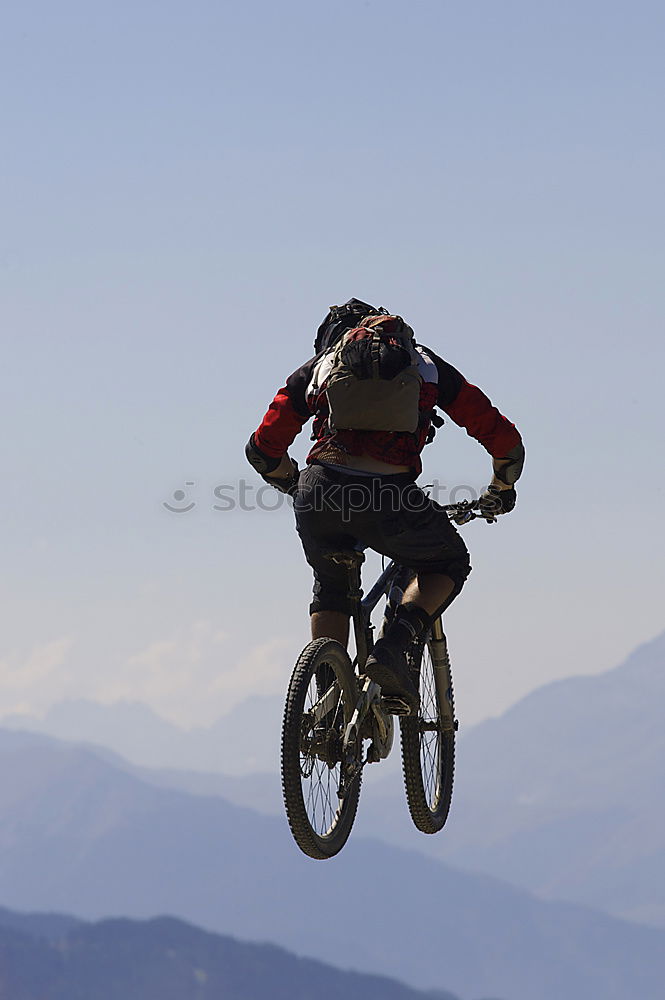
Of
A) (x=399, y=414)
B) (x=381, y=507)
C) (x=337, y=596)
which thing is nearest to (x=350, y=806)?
(x=337, y=596)

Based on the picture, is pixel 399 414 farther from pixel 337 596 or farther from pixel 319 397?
pixel 337 596

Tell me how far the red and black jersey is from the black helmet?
0.43ft

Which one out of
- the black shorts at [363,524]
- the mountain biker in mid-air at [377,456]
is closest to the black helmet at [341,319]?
the mountain biker in mid-air at [377,456]

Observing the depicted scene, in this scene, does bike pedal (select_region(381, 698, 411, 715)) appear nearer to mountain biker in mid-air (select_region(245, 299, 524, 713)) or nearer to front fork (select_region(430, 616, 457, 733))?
mountain biker in mid-air (select_region(245, 299, 524, 713))

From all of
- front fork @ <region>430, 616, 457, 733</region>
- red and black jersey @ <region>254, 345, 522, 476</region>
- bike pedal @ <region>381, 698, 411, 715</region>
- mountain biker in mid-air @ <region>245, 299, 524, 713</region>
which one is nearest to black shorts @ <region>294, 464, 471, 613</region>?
mountain biker in mid-air @ <region>245, 299, 524, 713</region>

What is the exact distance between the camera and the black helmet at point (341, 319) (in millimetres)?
10031

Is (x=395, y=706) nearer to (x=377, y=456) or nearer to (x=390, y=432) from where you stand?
(x=377, y=456)

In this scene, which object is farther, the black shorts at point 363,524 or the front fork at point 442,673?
the front fork at point 442,673

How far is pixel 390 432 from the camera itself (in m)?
9.62

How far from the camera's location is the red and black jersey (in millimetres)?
9609

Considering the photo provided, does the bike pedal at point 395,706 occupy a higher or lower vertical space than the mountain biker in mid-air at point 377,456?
lower

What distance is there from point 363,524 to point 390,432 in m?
0.68

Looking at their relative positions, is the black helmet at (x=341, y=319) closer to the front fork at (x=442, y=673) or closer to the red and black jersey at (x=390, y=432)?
the red and black jersey at (x=390, y=432)

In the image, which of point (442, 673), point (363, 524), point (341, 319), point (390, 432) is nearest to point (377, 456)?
point (390, 432)
